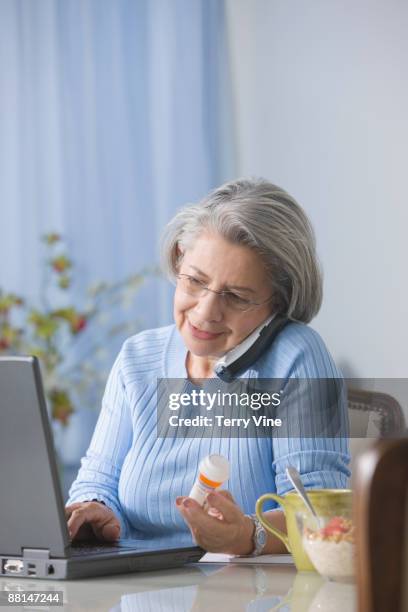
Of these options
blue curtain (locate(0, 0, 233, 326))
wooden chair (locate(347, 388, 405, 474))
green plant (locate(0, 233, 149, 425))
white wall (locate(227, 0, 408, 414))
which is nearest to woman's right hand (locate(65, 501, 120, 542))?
wooden chair (locate(347, 388, 405, 474))

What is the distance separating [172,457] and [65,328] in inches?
68.6

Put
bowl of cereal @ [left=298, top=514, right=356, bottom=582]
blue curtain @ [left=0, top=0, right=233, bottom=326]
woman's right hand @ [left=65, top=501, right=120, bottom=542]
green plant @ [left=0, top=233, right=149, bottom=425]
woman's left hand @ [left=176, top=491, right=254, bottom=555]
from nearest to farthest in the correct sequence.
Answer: bowl of cereal @ [left=298, top=514, right=356, bottom=582]
woman's left hand @ [left=176, top=491, right=254, bottom=555]
woman's right hand @ [left=65, top=501, right=120, bottom=542]
green plant @ [left=0, top=233, right=149, bottom=425]
blue curtain @ [left=0, top=0, right=233, bottom=326]

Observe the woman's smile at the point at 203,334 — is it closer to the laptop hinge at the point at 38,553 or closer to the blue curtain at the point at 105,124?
the laptop hinge at the point at 38,553

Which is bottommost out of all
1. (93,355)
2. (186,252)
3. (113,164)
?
(93,355)

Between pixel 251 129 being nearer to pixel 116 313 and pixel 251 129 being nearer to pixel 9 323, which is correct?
pixel 116 313

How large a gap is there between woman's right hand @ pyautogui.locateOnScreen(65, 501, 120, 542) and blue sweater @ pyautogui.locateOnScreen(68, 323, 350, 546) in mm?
159

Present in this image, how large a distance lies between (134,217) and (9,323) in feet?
2.11

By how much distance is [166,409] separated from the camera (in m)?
1.83

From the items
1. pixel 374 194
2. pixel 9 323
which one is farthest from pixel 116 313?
pixel 374 194

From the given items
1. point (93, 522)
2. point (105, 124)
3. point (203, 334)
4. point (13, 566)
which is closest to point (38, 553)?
point (13, 566)

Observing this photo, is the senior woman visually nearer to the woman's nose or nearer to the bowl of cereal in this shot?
the woman's nose

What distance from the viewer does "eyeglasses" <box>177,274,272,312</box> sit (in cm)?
178

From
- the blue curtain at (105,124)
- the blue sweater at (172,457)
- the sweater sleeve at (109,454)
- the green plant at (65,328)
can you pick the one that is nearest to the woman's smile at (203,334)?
the blue sweater at (172,457)

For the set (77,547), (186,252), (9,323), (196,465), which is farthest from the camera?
(9,323)
